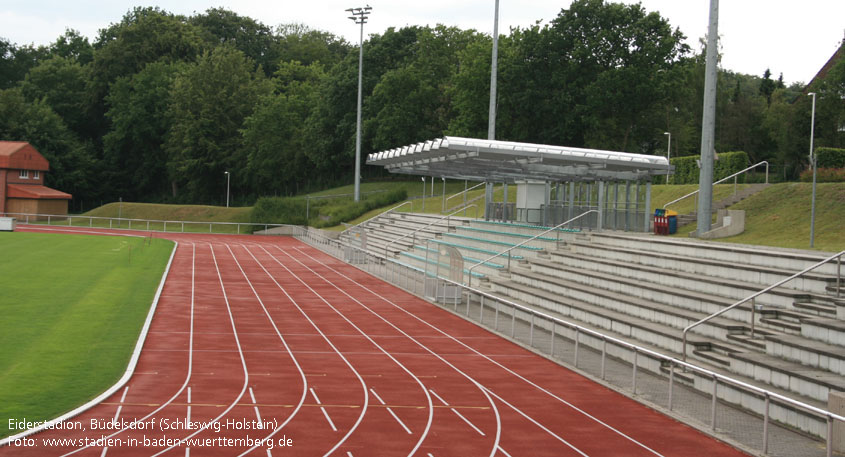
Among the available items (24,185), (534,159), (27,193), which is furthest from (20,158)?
(534,159)

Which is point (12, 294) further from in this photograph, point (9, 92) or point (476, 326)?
point (9, 92)

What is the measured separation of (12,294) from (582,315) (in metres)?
15.2

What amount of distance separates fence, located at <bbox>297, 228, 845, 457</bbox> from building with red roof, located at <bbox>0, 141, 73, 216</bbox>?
Result: 51724mm

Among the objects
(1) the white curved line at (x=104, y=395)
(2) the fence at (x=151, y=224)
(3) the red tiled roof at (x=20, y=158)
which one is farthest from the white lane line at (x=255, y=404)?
(3) the red tiled roof at (x=20, y=158)

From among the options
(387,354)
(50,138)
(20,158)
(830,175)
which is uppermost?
(50,138)

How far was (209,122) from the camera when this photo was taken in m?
76.8

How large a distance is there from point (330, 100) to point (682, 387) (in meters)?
62.5

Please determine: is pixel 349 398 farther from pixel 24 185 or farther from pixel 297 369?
pixel 24 185

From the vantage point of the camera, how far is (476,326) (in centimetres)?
1980

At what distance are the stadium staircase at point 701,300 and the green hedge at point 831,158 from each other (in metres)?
9.32

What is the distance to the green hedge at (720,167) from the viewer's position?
3015 centimetres

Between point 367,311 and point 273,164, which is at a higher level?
point 273,164

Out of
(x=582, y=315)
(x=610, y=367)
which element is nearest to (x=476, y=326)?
(x=582, y=315)

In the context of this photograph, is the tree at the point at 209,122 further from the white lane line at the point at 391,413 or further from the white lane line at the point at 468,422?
the white lane line at the point at 468,422
